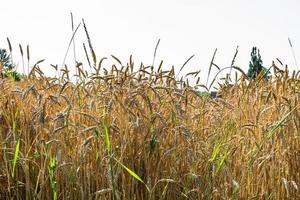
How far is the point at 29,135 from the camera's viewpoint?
290 centimetres

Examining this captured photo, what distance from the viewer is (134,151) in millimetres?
2625

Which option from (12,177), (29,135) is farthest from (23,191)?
(29,135)

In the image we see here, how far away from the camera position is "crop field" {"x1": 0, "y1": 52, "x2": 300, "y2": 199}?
2535mm

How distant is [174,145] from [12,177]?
2.60ft

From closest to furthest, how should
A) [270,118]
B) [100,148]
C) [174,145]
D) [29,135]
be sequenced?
[100,148]
[174,145]
[29,135]
[270,118]

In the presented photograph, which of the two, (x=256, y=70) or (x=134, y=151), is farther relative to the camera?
(x=256, y=70)

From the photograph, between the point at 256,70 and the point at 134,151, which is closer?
the point at 134,151

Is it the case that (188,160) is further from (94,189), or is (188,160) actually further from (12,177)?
(12,177)

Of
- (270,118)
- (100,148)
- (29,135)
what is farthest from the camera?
(270,118)

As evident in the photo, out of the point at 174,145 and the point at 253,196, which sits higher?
the point at 174,145

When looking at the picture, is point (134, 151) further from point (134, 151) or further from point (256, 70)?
point (256, 70)

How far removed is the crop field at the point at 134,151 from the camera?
254cm

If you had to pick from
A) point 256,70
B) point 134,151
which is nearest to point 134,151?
point 134,151

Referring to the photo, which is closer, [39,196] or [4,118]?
[39,196]
